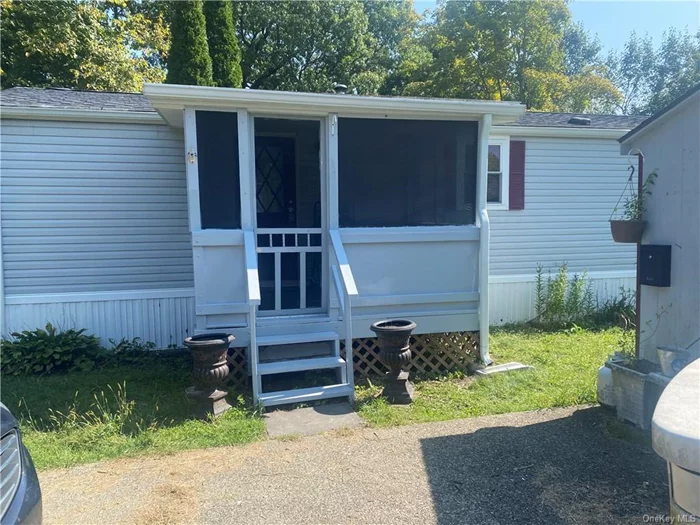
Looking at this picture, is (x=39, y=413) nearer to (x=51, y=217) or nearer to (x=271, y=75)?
(x=51, y=217)

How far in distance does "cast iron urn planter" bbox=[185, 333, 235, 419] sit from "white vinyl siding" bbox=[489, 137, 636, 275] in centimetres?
467

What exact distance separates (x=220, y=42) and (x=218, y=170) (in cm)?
728

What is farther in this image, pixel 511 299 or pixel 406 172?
pixel 511 299

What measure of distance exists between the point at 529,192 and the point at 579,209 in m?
0.94

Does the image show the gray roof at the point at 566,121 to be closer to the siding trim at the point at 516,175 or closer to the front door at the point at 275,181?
the siding trim at the point at 516,175

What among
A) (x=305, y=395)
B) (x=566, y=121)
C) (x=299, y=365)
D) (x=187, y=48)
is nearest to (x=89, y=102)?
(x=187, y=48)

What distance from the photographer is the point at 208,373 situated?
3.96 meters

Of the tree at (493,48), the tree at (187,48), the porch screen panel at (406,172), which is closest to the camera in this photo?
the porch screen panel at (406,172)

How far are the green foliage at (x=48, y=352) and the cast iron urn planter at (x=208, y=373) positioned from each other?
84.5 inches

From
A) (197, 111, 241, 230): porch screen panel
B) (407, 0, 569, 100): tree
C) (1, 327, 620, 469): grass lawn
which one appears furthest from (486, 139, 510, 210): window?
(407, 0, 569, 100): tree

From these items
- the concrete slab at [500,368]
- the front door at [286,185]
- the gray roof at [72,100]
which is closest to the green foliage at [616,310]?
the concrete slab at [500,368]

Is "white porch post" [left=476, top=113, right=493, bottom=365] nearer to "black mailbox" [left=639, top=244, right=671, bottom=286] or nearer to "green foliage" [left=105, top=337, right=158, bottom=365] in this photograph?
"black mailbox" [left=639, top=244, right=671, bottom=286]

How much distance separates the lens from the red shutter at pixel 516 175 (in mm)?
7211

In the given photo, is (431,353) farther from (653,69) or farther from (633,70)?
(633,70)
